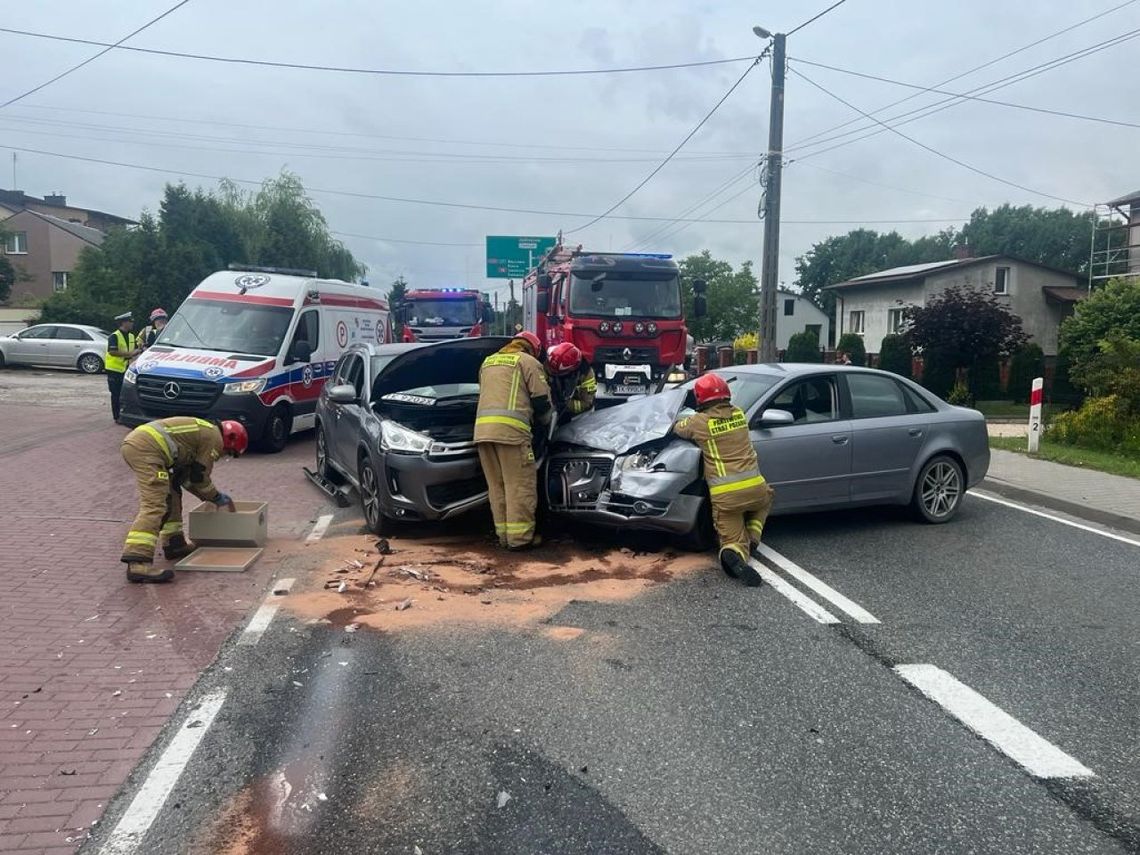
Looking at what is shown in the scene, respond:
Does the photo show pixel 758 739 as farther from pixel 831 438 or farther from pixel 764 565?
pixel 831 438

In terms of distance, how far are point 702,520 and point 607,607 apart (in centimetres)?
162

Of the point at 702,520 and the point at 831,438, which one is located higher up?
the point at 831,438

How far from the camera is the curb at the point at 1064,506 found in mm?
9125

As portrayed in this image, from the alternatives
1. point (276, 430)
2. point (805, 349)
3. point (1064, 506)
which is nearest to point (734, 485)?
Result: point (1064, 506)

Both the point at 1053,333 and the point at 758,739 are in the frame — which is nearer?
the point at 758,739

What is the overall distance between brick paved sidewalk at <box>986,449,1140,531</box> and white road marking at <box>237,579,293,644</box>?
312 inches

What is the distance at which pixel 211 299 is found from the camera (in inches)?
559

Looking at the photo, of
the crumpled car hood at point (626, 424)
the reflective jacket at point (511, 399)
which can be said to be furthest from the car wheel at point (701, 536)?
the reflective jacket at point (511, 399)

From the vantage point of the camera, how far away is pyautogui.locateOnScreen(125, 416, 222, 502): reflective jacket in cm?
668

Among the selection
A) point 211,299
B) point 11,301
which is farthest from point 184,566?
point 11,301

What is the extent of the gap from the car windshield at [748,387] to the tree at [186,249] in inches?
1188

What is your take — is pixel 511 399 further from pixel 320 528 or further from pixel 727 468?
pixel 320 528

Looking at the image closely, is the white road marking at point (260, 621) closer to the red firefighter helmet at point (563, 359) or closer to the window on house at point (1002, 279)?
the red firefighter helmet at point (563, 359)

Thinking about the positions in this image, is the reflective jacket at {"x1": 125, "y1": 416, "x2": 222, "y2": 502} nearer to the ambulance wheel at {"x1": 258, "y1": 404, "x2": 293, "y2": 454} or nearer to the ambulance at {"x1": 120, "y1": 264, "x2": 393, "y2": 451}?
the ambulance at {"x1": 120, "y1": 264, "x2": 393, "y2": 451}
